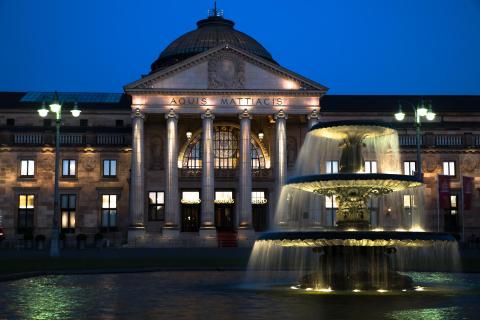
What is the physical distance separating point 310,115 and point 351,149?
43.3m

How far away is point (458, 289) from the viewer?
21.7 meters

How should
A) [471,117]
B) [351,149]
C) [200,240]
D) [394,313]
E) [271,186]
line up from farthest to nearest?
[471,117], [271,186], [200,240], [351,149], [394,313]

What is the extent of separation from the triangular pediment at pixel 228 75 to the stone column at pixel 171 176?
3089 millimetres

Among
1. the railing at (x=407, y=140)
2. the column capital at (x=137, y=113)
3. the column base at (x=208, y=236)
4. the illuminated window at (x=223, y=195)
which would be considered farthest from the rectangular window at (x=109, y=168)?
the railing at (x=407, y=140)

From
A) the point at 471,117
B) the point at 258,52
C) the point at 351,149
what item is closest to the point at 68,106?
the point at 258,52

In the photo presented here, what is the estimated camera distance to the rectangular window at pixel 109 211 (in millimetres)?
72688

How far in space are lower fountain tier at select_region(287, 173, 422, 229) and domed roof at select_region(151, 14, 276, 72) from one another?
2374 inches

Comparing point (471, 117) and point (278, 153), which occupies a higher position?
point (471, 117)

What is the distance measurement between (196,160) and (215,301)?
5574 centimetres

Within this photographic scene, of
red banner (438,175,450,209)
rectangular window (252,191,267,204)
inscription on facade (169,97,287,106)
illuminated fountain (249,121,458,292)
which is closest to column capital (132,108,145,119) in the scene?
inscription on facade (169,97,287,106)

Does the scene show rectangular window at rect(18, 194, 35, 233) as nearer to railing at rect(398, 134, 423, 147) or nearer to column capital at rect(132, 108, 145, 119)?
column capital at rect(132, 108, 145, 119)

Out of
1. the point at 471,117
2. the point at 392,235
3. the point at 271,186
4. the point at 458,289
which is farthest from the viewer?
the point at 471,117

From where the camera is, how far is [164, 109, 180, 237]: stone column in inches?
2586

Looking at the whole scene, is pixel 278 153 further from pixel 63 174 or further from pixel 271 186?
pixel 63 174
